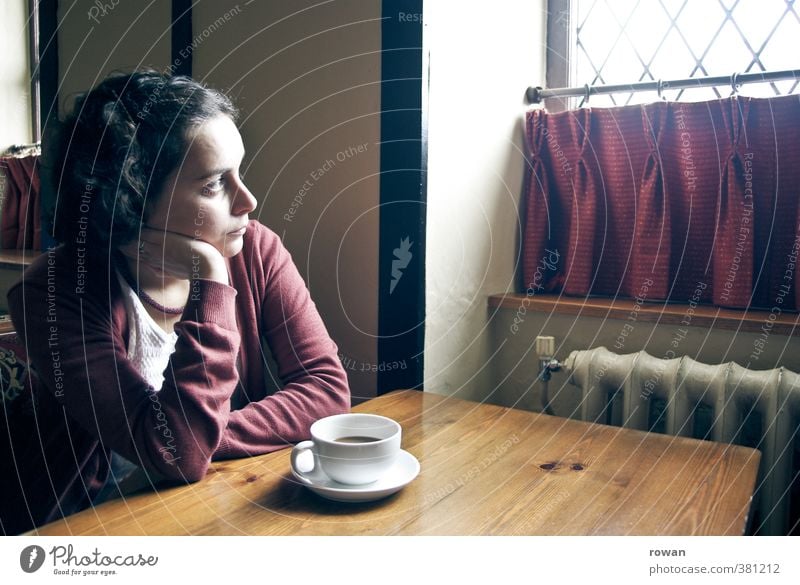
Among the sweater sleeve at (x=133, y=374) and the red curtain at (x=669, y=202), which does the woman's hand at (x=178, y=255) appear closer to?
the sweater sleeve at (x=133, y=374)

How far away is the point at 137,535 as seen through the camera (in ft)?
1.49

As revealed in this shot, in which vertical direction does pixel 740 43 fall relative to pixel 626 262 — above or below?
above

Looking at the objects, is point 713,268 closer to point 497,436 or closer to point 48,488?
point 497,436

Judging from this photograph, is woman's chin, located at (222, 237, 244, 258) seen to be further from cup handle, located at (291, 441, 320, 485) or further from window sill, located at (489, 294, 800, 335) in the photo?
window sill, located at (489, 294, 800, 335)

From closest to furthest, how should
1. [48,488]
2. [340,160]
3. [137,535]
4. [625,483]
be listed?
1. [137,535]
2. [625,483]
3. [48,488]
4. [340,160]

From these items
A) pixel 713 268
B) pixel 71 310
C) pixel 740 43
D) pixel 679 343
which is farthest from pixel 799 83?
pixel 71 310

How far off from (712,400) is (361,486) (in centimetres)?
60

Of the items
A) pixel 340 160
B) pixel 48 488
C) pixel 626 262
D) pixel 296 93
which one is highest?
pixel 296 93

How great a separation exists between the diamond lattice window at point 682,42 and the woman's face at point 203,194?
738mm

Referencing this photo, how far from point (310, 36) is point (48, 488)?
0.72m

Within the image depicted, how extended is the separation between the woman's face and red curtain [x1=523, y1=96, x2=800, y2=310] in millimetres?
620

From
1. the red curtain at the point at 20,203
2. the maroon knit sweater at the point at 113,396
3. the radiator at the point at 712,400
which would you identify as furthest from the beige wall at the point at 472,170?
the red curtain at the point at 20,203

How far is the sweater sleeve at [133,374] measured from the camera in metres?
0.55

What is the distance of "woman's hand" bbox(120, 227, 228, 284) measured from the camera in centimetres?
63
